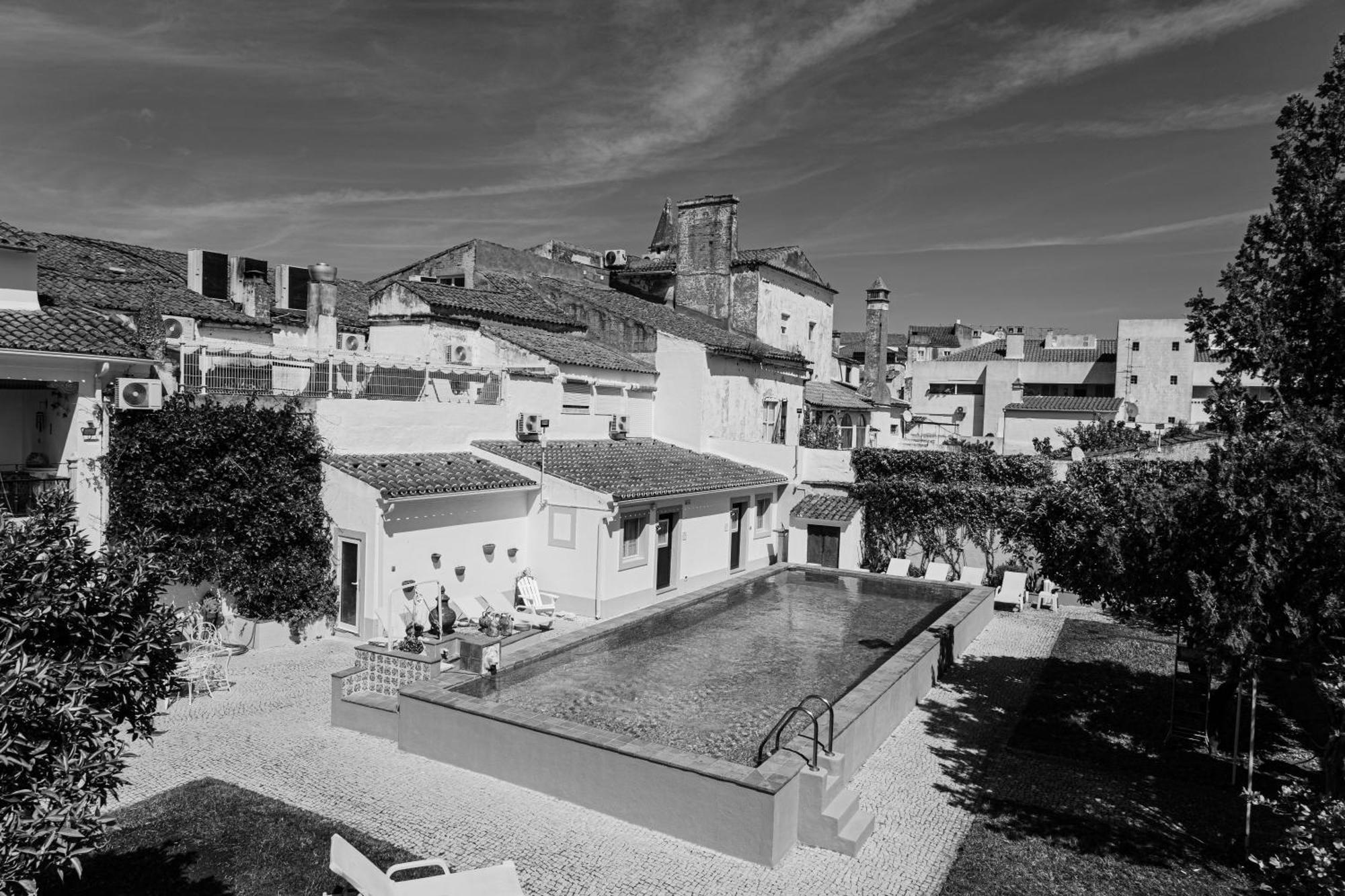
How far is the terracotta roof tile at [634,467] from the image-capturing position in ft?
63.5

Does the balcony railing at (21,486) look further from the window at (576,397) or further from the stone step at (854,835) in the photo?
the stone step at (854,835)

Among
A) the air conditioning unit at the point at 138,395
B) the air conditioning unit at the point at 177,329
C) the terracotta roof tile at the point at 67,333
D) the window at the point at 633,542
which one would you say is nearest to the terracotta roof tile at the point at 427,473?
the window at the point at 633,542

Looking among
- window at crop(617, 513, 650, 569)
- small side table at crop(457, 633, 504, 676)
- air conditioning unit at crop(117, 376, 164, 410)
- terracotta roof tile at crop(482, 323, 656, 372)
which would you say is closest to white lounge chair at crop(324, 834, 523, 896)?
small side table at crop(457, 633, 504, 676)

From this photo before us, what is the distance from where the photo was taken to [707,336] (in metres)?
28.0

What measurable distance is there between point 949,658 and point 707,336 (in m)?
14.5

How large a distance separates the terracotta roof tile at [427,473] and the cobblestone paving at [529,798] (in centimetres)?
353

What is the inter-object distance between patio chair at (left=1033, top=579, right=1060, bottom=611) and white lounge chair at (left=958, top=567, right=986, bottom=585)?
57.9 inches

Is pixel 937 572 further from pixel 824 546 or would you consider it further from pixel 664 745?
pixel 664 745

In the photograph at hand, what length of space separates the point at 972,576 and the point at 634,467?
32.0 feet

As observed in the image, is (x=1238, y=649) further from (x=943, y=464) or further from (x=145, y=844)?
(x=943, y=464)

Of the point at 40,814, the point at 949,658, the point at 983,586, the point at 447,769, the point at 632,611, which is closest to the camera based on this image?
the point at 40,814

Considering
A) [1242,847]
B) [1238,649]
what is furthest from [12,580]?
[1242,847]

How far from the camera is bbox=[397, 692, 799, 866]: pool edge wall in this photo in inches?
355

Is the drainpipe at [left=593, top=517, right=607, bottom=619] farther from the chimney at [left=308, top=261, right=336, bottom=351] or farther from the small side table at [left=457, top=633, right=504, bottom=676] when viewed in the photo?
the chimney at [left=308, top=261, right=336, bottom=351]
